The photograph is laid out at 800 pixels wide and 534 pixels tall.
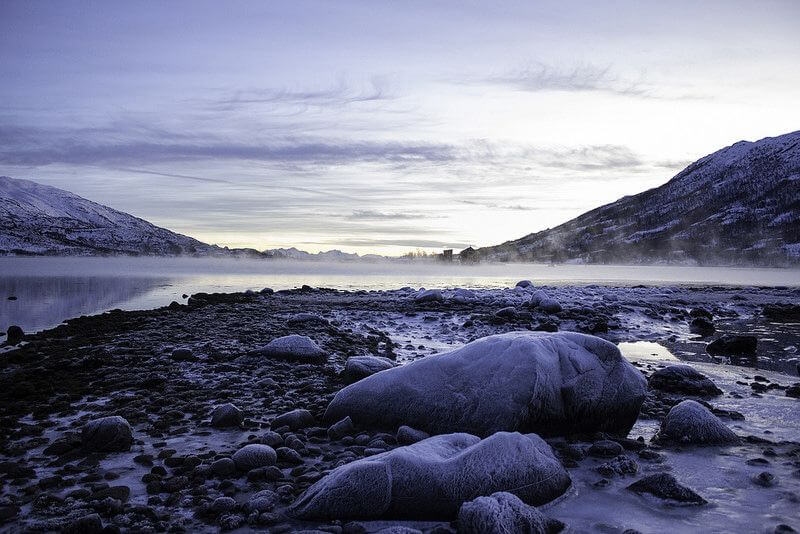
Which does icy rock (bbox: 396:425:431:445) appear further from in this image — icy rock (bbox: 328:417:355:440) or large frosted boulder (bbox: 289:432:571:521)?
large frosted boulder (bbox: 289:432:571:521)

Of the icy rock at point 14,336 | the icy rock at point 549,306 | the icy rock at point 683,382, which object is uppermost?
the icy rock at point 549,306

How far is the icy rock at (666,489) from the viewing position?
5.31 m

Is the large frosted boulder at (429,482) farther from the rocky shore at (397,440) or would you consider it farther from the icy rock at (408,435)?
the icy rock at (408,435)

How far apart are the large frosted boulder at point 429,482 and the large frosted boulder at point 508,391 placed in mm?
1509

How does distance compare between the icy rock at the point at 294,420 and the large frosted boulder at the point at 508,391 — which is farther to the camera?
the icy rock at the point at 294,420

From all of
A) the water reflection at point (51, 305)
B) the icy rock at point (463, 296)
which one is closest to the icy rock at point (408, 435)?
the water reflection at point (51, 305)

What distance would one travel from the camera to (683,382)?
10062 mm

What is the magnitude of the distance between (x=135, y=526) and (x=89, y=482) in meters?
1.32

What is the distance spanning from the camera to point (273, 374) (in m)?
10.7

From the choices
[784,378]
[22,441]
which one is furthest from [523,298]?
[22,441]

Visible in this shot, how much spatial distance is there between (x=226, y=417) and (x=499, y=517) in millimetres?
4443

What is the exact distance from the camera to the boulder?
14336 millimetres

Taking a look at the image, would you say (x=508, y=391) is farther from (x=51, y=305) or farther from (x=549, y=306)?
(x=51, y=305)

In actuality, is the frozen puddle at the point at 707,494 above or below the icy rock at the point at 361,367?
below
